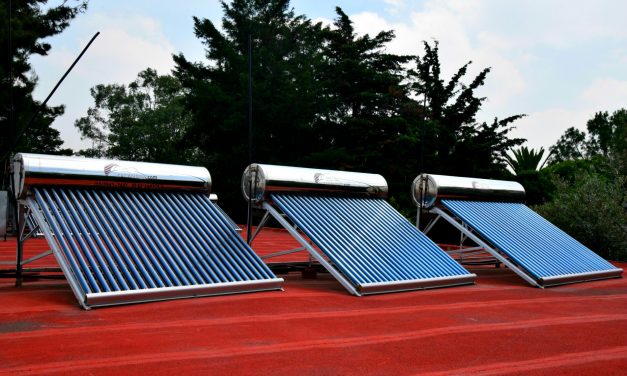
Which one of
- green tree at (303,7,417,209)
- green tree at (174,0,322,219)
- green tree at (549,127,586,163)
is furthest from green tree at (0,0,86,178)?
green tree at (549,127,586,163)

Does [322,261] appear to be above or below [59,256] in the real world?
below

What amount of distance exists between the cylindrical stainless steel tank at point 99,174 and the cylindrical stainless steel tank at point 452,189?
12.0 ft

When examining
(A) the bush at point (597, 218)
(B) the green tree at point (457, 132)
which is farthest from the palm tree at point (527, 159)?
(A) the bush at point (597, 218)

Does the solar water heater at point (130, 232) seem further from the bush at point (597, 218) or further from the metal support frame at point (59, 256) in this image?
the bush at point (597, 218)

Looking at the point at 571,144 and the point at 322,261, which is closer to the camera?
the point at 322,261

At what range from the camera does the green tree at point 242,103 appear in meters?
27.7

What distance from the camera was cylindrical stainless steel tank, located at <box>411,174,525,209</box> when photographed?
10.1 metres

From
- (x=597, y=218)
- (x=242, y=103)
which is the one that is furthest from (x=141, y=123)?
(x=597, y=218)

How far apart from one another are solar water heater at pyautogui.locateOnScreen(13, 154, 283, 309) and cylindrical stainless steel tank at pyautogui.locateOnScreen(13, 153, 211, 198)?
1cm

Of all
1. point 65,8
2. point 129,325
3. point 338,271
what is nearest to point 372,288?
point 338,271

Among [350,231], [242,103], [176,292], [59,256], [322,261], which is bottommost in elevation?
[176,292]

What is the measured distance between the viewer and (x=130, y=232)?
21.8 feet

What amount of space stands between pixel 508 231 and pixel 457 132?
58.4 ft

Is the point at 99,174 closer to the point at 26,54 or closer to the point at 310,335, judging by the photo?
the point at 310,335
